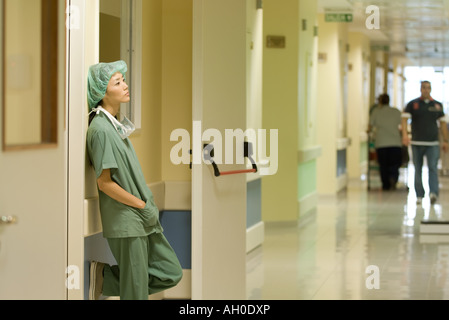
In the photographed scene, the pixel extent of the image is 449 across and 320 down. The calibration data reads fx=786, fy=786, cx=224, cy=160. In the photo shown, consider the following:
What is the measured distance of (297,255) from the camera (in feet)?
25.5

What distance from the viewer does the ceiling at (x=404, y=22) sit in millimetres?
12547

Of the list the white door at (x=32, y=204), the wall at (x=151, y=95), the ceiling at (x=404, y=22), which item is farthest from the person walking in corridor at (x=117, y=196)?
the ceiling at (x=404, y=22)

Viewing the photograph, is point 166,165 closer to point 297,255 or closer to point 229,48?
point 229,48

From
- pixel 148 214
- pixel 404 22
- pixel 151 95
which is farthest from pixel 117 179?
pixel 404 22

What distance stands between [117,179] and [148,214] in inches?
9.4

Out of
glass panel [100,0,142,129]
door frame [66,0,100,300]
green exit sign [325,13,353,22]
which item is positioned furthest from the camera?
green exit sign [325,13,353,22]

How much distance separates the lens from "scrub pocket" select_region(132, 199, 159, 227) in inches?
146

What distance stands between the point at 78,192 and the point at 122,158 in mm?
297

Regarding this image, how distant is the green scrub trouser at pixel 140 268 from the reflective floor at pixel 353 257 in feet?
6.60

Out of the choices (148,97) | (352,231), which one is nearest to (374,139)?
(352,231)

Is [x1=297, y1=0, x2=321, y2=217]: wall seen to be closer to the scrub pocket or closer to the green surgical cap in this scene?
the scrub pocket

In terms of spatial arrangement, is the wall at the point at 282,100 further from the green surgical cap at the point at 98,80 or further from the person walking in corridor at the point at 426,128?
the green surgical cap at the point at 98,80

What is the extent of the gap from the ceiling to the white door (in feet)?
23.0

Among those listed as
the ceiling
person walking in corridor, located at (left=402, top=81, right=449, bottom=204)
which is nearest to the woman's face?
the ceiling
